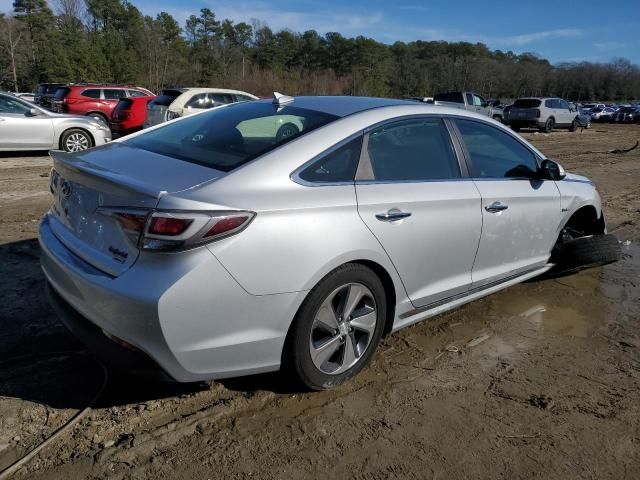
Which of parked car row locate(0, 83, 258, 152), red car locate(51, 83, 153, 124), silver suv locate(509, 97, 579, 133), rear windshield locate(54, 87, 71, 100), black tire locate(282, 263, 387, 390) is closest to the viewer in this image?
black tire locate(282, 263, 387, 390)

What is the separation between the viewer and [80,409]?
108 inches

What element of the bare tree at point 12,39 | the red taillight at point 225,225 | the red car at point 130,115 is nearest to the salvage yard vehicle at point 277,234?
the red taillight at point 225,225

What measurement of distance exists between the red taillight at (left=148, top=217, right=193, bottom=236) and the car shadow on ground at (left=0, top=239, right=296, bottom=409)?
697mm

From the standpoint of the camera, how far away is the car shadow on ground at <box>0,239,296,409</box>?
9.38 feet

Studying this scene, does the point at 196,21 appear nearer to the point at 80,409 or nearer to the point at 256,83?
the point at 256,83

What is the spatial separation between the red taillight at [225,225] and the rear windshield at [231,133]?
35 cm

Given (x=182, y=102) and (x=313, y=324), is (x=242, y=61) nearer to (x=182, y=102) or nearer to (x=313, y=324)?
(x=182, y=102)

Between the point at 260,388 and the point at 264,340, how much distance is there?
1.84 feet

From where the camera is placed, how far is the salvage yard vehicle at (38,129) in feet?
36.8

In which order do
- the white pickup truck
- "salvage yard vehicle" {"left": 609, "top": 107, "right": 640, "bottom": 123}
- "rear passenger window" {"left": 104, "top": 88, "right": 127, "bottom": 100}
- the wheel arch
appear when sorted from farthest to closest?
"salvage yard vehicle" {"left": 609, "top": 107, "right": 640, "bottom": 123}
the white pickup truck
"rear passenger window" {"left": 104, "top": 88, "right": 127, "bottom": 100}
the wheel arch

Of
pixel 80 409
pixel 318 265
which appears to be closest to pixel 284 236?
pixel 318 265

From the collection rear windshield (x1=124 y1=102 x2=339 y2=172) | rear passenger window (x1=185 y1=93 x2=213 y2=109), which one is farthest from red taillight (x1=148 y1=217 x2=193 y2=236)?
rear passenger window (x1=185 y1=93 x2=213 y2=109)

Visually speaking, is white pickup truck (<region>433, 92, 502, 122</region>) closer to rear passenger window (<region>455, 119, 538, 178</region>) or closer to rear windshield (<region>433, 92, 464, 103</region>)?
rear windshield (<region>433, 92, 464, 103</region>)

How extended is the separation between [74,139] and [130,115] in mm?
4397
